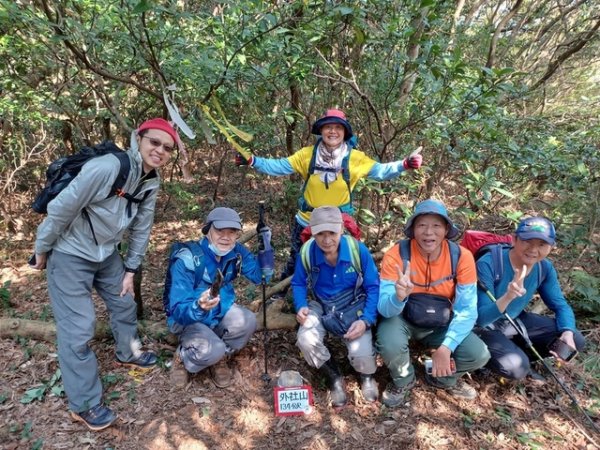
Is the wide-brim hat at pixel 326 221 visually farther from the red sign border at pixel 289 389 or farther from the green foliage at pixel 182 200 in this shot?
the green foliage at pixel 182 200

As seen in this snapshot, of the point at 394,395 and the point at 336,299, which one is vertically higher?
the point at 336,299

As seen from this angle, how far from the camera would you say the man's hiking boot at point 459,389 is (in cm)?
340

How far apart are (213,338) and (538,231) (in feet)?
9.19

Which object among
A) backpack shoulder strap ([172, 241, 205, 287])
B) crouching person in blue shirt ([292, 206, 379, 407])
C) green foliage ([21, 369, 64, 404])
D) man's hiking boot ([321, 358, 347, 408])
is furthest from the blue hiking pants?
green foliage ([21, 369, 64, 404])

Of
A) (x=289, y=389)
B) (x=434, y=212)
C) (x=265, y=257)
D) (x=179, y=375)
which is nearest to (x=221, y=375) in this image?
(x=179, y=375)

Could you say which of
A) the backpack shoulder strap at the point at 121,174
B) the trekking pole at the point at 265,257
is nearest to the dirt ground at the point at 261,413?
the trekking pole at the point at 265,257

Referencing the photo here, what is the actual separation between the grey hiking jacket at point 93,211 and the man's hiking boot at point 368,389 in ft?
7.92

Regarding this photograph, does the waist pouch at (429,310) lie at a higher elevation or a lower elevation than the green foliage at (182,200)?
lower

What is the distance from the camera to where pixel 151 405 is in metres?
3.29

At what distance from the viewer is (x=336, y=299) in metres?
3.57

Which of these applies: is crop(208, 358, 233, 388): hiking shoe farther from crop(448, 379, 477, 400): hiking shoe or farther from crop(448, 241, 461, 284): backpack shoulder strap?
crop(448, 241, 461, 284): backpack shoulder strap

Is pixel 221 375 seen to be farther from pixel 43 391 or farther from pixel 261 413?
pixel 43 391

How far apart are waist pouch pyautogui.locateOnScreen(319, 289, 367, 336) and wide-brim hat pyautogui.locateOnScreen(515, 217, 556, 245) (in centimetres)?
140

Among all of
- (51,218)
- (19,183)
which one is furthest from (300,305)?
(19,183)
